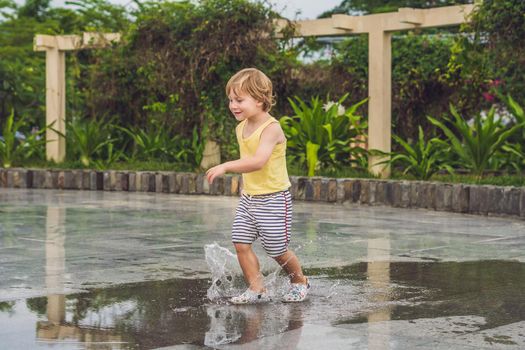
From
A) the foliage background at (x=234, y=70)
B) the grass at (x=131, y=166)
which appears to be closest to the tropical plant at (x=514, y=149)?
the foliage background at (x=234, y=70)

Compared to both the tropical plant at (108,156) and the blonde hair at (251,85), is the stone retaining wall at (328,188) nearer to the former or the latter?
the tropical plant at (108,156)

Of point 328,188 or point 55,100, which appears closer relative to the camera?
point 328,188

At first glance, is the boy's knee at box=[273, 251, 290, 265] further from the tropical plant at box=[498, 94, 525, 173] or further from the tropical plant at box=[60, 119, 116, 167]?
the tropical plant at box=[60, 119, 116, 167]

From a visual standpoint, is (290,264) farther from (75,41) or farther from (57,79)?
(57,79)

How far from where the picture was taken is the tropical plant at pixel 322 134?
12641mm

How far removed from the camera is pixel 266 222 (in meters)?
5.16

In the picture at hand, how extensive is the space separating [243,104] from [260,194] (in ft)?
1.53

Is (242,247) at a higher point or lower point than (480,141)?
lower

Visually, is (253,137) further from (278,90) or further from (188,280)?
(278,90)

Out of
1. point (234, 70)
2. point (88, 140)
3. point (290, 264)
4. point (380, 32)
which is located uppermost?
point (380, 32)

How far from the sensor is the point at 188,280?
5770 mm

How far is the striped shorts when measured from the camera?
5.16m

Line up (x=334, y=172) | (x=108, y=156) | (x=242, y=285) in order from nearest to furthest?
(x=242, y=285)
(x=334, y=172)
(x=108, y=156)

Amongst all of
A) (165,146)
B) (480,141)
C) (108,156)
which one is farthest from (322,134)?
(108,156)
